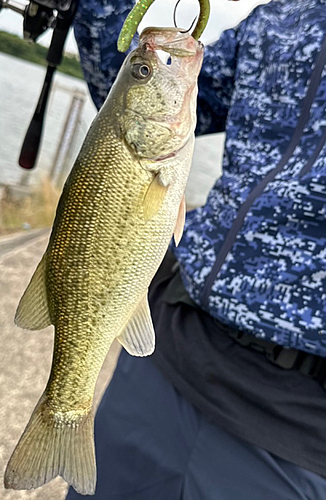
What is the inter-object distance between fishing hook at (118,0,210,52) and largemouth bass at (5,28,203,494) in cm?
5

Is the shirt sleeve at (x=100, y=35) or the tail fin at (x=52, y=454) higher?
the shirt sleeve at (x=100, y=35)

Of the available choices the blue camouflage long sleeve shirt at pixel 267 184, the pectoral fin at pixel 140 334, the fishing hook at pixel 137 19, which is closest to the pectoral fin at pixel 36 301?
the pectoral fin at pixel 140 334

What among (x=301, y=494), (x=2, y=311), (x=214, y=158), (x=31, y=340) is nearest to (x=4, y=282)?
(x=2, y=311)

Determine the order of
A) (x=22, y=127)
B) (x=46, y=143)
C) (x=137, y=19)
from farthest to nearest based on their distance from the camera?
(x=22, y=127)
(x=46, y=143)
(x=137, y=19)

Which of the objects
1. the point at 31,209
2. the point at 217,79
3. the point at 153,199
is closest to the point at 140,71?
the point at 153,199

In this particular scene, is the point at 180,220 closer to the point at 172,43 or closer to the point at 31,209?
the point at 172,43

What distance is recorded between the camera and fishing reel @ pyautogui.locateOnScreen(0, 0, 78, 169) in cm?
144

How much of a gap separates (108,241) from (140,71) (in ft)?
1.43

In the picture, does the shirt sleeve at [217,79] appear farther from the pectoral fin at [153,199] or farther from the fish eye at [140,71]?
the pectoral fin at [153,199]

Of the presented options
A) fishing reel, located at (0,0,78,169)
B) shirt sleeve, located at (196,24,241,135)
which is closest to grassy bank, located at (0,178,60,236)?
fishing reel, located at (0,0,78,169)

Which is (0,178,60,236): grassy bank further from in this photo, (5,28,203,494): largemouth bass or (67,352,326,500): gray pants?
(5,28,203,494): largemouth bass

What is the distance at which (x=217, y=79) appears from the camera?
5.65 ft

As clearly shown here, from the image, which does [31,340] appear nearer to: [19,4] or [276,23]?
[19,4]

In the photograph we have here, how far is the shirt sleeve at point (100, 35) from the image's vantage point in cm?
141
